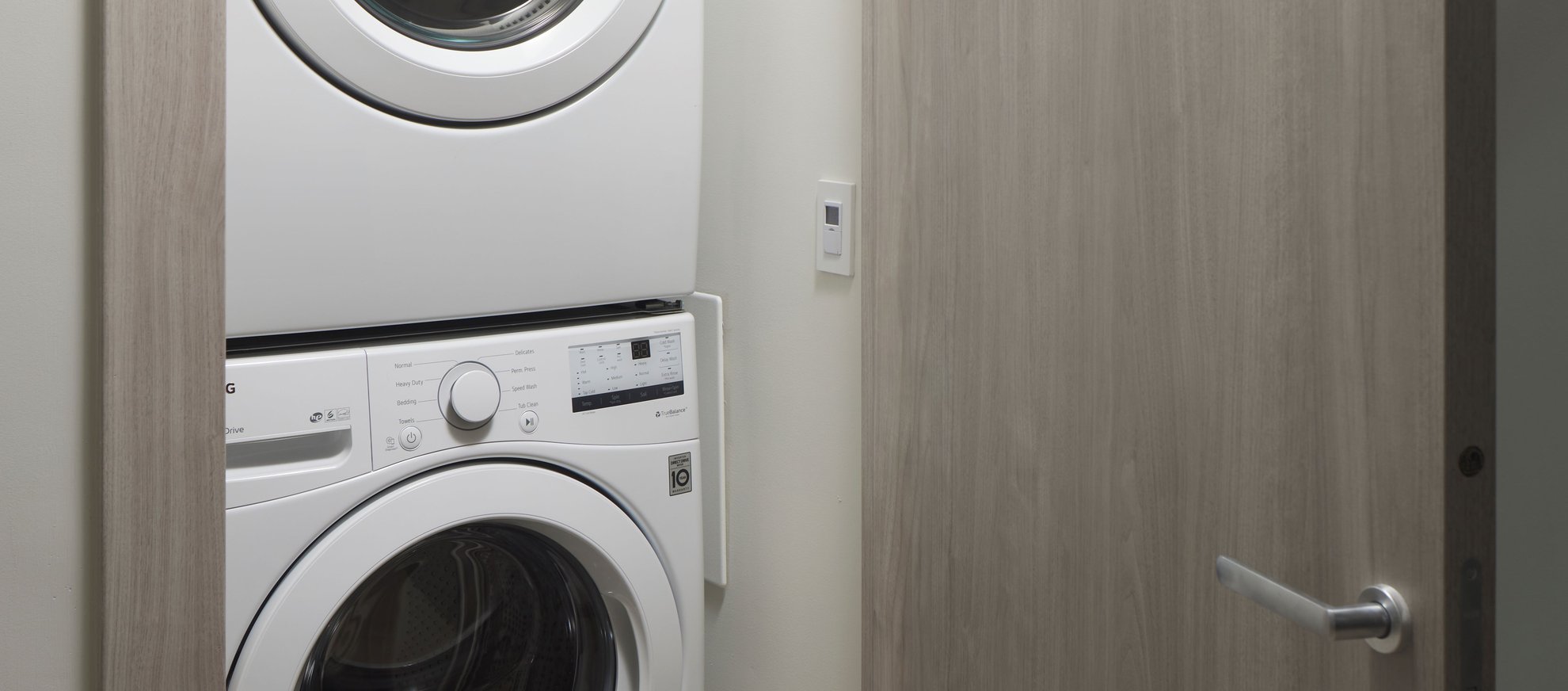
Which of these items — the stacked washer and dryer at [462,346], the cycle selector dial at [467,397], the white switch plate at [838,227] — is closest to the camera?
the stacked washer and dryer at [462,346]

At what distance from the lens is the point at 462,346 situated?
44.8 inches

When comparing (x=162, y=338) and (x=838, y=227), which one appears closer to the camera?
(x=162, y=338)

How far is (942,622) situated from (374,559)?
593mm

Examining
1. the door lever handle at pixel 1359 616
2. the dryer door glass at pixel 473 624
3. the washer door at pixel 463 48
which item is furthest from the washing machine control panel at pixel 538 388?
the door lever handle at pixel 1359 616

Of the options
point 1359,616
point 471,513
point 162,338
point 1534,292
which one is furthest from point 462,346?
point 1534,292

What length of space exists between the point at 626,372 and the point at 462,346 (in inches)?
7.7

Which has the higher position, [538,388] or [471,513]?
[538,388]

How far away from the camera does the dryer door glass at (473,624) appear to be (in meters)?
1.18

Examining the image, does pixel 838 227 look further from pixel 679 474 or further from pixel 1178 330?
pixel 1178 330

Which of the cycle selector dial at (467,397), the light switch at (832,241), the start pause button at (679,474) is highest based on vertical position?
the light switch at (832,241)

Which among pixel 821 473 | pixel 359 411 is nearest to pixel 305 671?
pixel 359 411

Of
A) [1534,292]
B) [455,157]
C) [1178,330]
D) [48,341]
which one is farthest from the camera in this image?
[455,157]

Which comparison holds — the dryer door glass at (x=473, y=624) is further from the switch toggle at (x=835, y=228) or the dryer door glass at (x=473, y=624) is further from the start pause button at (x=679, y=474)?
the switch toggle at (x=835, y=228)

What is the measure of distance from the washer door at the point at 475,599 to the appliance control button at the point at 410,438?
4 centimetres
